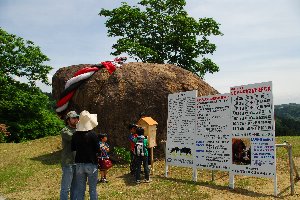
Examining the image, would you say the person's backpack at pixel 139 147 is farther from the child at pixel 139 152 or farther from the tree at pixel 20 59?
the tree at pixel 20 59

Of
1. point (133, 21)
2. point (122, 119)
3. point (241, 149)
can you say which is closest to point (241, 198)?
point (241, 149)

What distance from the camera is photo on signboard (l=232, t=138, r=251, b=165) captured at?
31.0 ft

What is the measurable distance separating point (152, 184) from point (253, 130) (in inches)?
143

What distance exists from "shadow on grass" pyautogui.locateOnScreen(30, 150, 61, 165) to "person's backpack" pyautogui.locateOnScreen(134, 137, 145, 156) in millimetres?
5866

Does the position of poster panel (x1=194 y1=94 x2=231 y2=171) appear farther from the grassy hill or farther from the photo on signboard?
the grassy hill

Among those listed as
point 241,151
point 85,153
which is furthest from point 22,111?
point 85,153

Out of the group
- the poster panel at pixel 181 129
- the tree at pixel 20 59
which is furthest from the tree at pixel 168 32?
the poster panel at pixel 181 129

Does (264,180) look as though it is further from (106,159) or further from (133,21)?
(133,21)

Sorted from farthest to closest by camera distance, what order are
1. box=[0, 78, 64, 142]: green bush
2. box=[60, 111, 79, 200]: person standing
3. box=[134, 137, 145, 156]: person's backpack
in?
box=[0, 78, 64, 142]: green bush
box=[134, 137, 145, 156]: person's backpack
box=[60, 111, 79, 200]: person standing

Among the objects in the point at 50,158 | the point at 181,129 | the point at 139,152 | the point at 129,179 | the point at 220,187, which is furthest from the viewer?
the point at 50,158

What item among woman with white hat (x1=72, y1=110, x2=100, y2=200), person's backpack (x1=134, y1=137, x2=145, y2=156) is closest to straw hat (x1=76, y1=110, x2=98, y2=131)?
woman with white hat (x1=72, y1=110, x2=100, y2=200)

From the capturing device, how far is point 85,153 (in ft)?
22.5

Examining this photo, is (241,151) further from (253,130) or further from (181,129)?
(181,129)

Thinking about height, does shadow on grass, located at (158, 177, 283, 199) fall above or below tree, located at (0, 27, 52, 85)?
below
